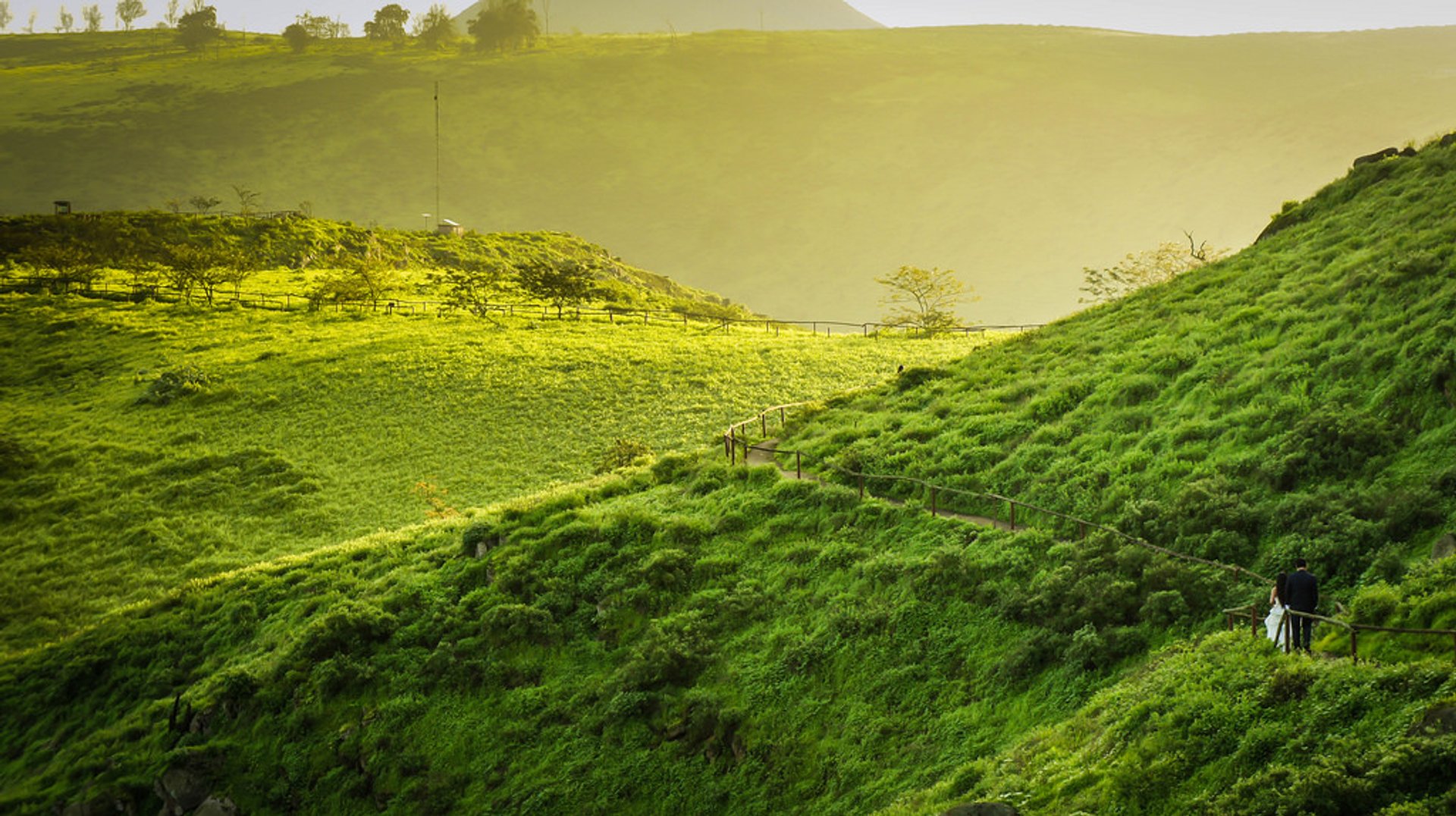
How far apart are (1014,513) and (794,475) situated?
28.9 feet

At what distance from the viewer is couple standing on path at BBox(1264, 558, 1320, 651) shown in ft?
52.2

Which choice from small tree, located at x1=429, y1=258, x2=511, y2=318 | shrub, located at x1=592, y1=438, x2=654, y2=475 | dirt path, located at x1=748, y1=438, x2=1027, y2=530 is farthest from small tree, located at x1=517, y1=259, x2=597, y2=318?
dirt path, located at x1=748, y1=438, x2=1027, y2=530

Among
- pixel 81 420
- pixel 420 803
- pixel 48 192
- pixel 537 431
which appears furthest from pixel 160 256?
pixel 420 803

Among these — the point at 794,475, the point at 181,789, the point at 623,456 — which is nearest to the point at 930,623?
the point at 794,475

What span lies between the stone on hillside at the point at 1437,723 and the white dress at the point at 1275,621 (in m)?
3.51

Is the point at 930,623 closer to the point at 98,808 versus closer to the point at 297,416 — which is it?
the point at 98,808

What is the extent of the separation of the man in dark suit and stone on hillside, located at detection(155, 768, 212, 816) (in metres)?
25.2

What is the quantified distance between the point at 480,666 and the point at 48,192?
174 metres

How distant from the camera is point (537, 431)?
5544cm

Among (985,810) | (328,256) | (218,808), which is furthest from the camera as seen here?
(328,256)

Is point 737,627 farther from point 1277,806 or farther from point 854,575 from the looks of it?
point 1277,806

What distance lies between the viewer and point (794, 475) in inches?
1358

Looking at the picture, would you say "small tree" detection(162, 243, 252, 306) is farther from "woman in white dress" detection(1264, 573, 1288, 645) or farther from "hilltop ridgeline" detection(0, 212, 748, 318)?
"woman in white dress" detection(1264, 573, 1288, 645)

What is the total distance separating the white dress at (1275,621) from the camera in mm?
16234
